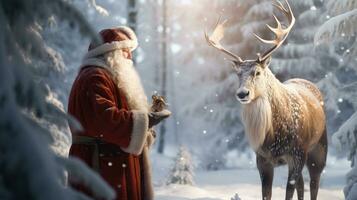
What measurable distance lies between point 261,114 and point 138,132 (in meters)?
3.74

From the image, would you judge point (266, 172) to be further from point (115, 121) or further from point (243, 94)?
point (115, 121)

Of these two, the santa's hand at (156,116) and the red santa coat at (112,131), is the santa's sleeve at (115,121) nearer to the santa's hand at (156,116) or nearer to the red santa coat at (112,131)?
the red santa coat at (112,131)

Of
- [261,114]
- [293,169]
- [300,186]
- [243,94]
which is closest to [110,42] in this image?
[243,94]

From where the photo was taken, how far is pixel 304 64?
17.6 metres

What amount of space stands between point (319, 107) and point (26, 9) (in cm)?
776

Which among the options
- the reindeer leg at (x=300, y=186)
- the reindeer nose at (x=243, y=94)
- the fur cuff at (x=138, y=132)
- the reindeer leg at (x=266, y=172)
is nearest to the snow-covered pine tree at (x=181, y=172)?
the reindeer leg at (x=300, y=186)

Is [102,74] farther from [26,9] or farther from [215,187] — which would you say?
[215,187]

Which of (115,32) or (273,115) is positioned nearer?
(115,32)

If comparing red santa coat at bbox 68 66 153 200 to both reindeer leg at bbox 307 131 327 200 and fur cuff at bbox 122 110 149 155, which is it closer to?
fur cuff at bbox 122 110 149 155

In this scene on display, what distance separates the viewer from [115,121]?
4.08 metres

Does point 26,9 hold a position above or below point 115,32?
below

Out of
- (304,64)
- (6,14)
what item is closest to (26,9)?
(6,14)

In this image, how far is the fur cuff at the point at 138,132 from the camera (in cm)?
417

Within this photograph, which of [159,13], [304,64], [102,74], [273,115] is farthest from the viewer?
[159,13]
